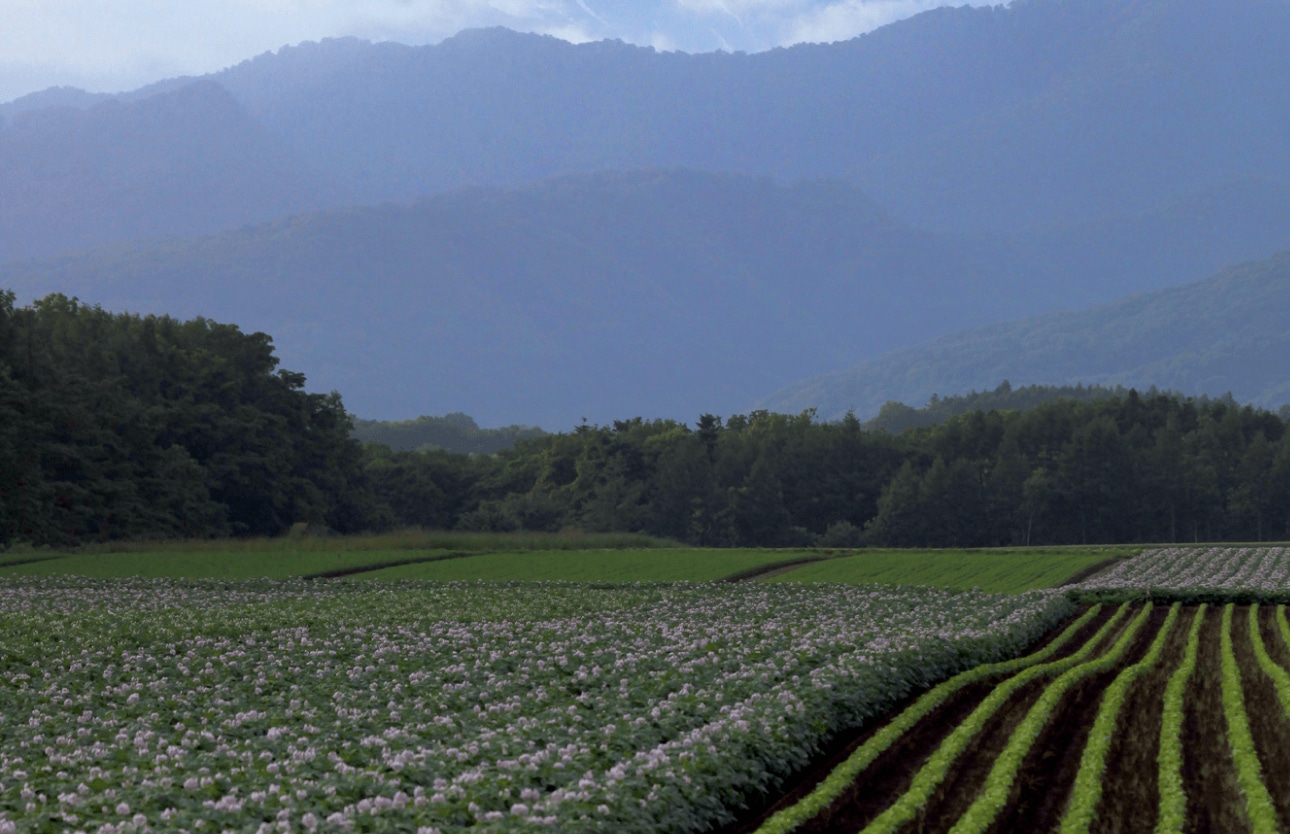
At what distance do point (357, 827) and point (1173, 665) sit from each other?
20.7 m

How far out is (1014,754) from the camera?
15.6 m

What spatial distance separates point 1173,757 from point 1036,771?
1.95 meters

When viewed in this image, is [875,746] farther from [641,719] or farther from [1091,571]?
[1091,571]

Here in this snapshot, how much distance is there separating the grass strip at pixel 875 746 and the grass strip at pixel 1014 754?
1.44 m

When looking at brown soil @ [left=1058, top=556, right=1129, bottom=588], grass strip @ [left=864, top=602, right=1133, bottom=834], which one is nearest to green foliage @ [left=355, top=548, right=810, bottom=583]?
brown soil @ [left=1058, top=556, right=1129, bottom=588]

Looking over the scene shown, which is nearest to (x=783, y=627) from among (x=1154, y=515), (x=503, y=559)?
(x=503, y=559)

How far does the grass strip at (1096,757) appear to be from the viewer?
12.7 meters

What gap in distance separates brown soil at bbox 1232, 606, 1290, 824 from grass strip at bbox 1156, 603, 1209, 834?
1.05 meters

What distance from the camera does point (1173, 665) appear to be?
24.9 meters

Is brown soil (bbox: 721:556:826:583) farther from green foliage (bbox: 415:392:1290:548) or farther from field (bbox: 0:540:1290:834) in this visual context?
green foliage (bbox: 415:392:1290:548)

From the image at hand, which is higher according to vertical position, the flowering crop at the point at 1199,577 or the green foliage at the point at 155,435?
the green foliage at the point at 155,435

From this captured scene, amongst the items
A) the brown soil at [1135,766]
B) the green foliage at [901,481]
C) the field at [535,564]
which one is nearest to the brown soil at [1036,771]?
the brown soil at [1135,766]

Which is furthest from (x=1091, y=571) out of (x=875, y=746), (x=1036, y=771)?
(x=875, y=746)

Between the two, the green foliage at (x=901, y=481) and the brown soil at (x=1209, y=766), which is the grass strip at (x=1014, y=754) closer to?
the brown soil at (x=1209, y=766)
